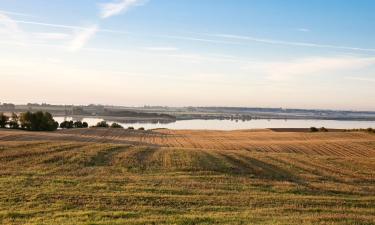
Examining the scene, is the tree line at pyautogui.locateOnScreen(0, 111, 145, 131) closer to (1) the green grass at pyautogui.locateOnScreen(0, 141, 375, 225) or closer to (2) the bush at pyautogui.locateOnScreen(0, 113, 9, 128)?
(2) the bush at pyautogui.locateOnScreen(0, 113, 9, 128)

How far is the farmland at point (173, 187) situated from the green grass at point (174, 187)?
46 millimetres

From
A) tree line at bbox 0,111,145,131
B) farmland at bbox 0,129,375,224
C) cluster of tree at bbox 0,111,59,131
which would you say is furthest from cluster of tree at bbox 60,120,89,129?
farmland at bbox 0,129,375,224

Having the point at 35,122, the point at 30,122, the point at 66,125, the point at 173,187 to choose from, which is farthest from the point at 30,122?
the point at 173,187

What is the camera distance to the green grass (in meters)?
21.1

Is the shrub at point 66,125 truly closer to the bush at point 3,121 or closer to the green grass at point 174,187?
the bush at point 3,121

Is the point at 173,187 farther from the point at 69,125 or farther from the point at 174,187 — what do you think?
the point at 69,125

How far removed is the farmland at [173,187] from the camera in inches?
834

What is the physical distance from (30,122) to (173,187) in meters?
85.7

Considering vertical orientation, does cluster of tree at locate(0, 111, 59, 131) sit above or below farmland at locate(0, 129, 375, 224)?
above

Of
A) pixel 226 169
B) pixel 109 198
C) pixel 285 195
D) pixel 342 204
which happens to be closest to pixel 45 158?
pixel 226 169

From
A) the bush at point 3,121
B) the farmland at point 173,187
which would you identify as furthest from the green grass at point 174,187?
the bush at point 3,121

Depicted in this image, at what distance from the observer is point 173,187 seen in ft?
95.8

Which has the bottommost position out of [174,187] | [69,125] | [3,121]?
[174,187]

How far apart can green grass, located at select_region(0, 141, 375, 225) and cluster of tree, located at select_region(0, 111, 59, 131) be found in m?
61.3
